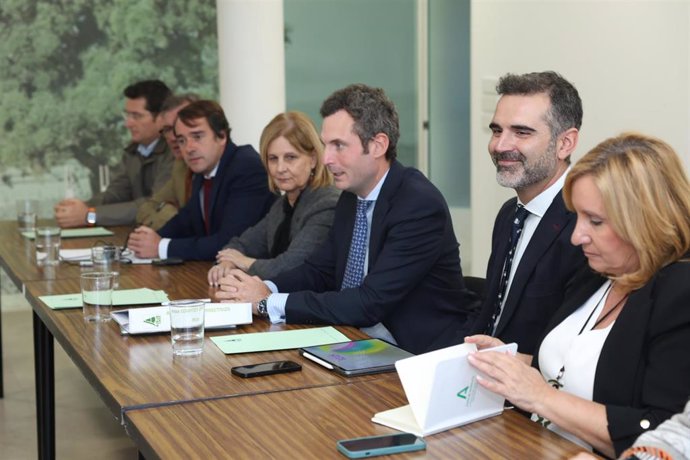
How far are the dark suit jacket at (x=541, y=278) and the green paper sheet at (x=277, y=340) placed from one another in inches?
Result: 18.8

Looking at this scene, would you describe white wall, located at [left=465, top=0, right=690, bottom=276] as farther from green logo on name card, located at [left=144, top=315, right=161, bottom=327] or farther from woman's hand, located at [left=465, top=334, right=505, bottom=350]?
green logo on name card, located at [left=144, top=315, right=161, bottom=327]

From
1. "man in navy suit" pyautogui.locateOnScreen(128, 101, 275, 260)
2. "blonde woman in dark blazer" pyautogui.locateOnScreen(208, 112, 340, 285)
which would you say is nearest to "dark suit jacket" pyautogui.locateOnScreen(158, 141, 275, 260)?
"man in navy suit" pyautogui.locateOnScreen(128, 101, 275, 260)

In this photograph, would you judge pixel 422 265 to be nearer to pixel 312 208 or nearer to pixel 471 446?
pixel 312 208

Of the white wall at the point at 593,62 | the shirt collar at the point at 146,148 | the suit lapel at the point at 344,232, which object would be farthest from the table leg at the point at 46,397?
the white wall at the point at 593,62

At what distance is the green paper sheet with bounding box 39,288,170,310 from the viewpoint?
357 cm

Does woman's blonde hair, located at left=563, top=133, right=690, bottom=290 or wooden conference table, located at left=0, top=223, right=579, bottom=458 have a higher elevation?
woman's blonde hair, located at left=563, top=133, right=690, bottom=290

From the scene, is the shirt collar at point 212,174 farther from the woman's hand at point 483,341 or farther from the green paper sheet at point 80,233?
the woman's hand at point 483,341

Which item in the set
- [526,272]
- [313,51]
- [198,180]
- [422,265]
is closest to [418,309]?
[422,265]

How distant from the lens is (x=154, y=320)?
10.2ft

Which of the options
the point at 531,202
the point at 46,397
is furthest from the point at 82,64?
the point at 531,202

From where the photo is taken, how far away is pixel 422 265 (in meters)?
3.47

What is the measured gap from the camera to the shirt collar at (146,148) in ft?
21.2

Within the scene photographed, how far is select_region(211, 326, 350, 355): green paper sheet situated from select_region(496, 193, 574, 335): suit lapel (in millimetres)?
479

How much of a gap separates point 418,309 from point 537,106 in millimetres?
837
